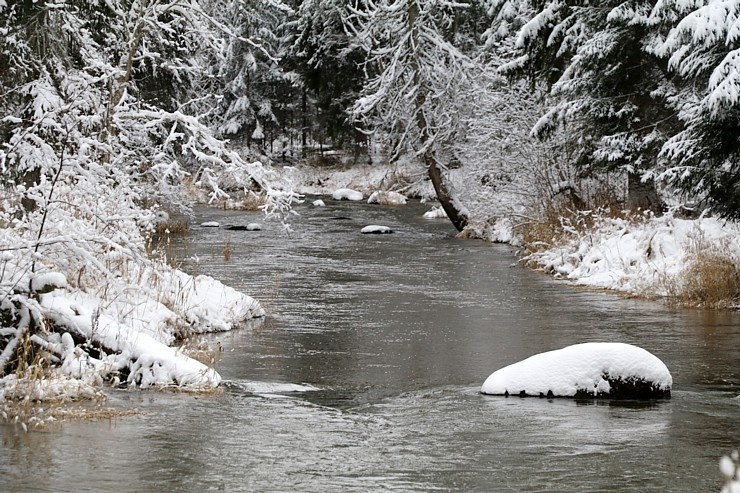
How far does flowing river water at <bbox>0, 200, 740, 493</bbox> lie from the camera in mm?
7047

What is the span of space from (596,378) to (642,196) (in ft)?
45.0

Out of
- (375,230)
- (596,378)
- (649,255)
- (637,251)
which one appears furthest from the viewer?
(375,230)

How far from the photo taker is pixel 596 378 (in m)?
10.2

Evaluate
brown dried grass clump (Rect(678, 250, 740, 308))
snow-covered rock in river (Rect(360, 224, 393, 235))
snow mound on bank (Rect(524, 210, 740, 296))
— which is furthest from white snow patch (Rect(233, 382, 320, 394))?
snow-covered rock in river (Rect(360, 224, 393, 235))

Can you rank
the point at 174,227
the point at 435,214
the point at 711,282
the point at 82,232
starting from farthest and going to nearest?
the point at 435,214 < the point at 174,227 < the point at 711,282 < the point at 82,232

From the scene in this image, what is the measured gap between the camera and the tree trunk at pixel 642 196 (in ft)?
75.1

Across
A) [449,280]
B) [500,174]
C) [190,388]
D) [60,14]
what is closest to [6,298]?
[190,388]

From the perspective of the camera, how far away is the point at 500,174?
28.0 m

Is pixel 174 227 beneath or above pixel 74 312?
beneath

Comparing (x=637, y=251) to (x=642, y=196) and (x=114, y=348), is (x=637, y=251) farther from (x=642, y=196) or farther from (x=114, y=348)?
(x=114, y=348)

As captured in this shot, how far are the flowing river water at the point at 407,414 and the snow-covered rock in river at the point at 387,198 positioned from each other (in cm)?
2633

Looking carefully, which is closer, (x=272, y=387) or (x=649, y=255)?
(x=272, y=387)

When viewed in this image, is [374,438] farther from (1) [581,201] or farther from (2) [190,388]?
(1) [581,201]

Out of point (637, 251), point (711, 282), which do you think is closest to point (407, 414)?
point (711, 282)
